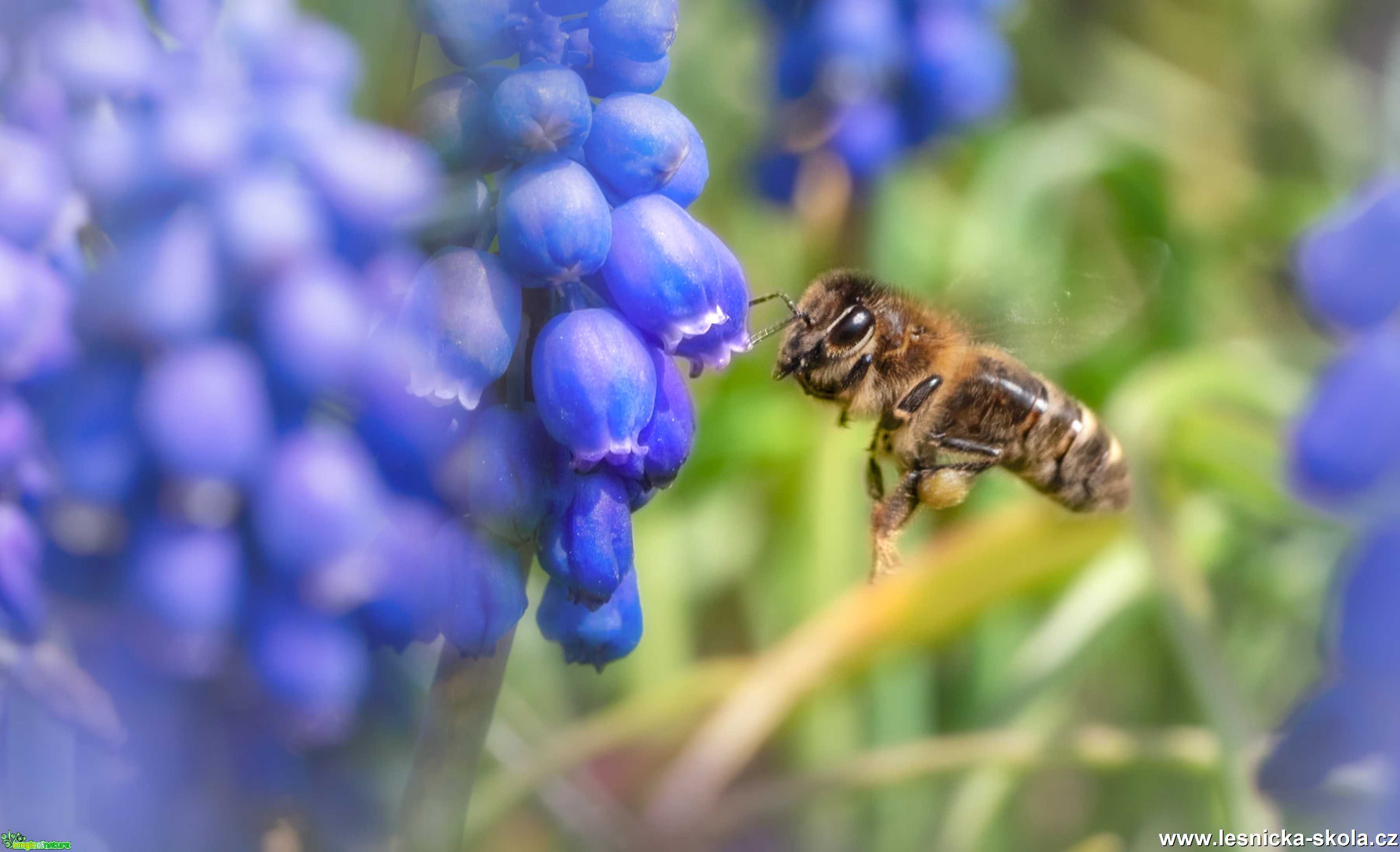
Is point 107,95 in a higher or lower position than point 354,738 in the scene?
higher

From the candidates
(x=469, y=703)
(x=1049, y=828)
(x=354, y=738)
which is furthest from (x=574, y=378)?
(x=1049, y=828)

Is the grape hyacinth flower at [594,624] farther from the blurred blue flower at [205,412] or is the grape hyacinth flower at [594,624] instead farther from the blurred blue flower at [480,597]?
the blurred blue flower at [205,412]

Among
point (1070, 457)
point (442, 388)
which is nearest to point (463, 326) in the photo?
point (442, 388)

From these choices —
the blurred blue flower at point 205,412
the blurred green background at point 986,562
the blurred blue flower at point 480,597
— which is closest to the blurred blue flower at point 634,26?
the blurred blue flower at point 480,597

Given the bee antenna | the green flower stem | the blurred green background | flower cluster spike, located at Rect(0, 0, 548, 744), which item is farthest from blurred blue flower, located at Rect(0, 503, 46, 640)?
the bee antenna

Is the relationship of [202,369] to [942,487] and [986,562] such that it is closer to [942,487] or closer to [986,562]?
[942,487]

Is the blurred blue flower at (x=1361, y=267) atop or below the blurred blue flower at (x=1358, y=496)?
atop

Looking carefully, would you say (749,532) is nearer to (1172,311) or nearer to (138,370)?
(1172,311)
